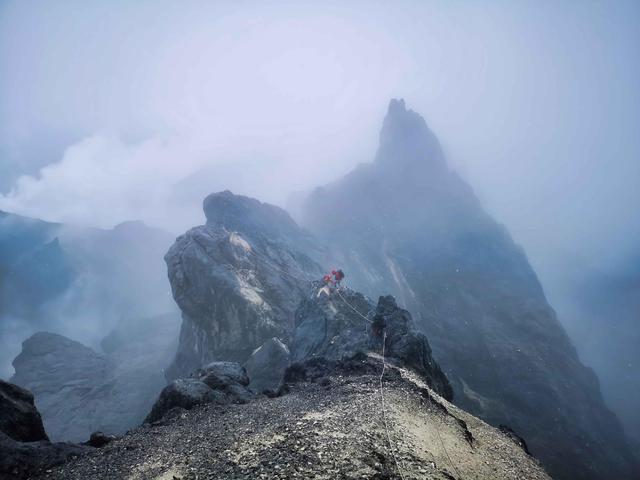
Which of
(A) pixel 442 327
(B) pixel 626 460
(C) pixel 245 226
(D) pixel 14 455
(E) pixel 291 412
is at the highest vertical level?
(C) pixel 245 226

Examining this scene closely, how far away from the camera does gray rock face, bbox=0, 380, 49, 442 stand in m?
15.9

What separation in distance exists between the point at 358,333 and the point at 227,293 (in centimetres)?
2696

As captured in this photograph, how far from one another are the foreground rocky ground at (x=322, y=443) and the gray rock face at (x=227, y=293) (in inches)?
1254

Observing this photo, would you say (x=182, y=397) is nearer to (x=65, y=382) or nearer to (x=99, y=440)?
(x=99, y=440)

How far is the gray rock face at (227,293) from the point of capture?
166 ft

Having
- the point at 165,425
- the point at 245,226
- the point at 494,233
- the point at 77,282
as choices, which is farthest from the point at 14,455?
the point at 77,282

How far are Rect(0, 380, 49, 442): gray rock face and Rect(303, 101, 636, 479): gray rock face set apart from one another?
62.3 metres

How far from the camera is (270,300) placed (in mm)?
55250

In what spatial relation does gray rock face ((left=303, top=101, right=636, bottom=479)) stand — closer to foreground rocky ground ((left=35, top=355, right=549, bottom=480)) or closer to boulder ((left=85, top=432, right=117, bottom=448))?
foreground rocky ground ((left=35, top=355, right=549, bottom=480))

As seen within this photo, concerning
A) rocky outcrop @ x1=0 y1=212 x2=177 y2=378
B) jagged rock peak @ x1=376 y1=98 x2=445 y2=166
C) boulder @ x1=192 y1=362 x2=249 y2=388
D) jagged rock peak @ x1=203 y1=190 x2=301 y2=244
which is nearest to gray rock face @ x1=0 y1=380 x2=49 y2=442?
boulder @ x1=192 y1=362 x2=249 y2=388

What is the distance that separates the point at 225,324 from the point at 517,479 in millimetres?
44590

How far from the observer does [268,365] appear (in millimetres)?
41031

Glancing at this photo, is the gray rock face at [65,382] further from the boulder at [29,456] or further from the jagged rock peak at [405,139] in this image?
the jagged rock peak at [405,139]

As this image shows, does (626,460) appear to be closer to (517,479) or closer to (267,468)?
(517,479)
